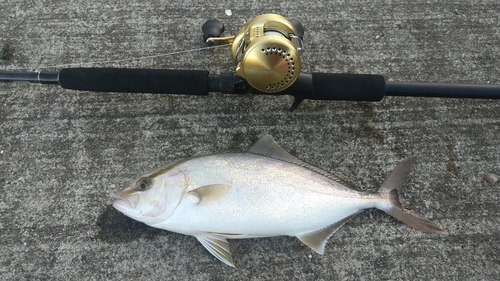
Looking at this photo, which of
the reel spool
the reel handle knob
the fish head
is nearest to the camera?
the reel spool

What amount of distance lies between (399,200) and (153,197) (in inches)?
49.4

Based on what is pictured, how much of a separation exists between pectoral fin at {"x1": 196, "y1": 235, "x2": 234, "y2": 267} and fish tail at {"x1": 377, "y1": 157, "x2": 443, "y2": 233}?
2.69ft

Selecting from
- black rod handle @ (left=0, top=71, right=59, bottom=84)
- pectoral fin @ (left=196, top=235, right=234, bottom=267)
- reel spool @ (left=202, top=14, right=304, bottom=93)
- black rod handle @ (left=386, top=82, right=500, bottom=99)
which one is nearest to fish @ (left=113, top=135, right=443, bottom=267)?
pectoral fin @ (left=196, top=235, right=234, bottom=267)

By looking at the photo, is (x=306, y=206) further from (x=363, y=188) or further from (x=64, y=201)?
(x=64, y=201)

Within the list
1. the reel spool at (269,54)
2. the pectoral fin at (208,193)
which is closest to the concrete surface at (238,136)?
the pectoral fin at (208,193)

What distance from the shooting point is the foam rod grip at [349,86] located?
1.78 metres

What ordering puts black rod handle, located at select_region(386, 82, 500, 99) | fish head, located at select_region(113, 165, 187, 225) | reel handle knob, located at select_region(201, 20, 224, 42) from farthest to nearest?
reel handle knob, located at select_region(201, 20, 224, 42)
black rod handle, located at select_region(386, 82, 500, 99)
fish head, located at select_region(113, 165, 187, 225)

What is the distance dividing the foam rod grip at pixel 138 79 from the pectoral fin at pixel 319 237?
0.92 metres

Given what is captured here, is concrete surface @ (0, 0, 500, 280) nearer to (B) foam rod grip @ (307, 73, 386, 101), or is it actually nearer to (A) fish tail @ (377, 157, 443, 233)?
(A) fish tail @ (377, 157, 443, 233)

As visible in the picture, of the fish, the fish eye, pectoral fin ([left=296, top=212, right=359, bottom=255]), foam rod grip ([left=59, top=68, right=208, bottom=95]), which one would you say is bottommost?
pectoral fin ([left=296, top=212, right=359, bottom=255])

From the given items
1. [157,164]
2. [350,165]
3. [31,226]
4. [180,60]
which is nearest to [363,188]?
[350,165]

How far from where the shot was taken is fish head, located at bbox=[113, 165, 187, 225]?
1.61 m

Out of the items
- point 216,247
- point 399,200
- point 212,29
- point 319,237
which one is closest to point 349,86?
point 399,200

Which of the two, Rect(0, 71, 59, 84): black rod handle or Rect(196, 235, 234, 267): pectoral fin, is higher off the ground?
Rect(0, 71, 59, 84): black rod handle
